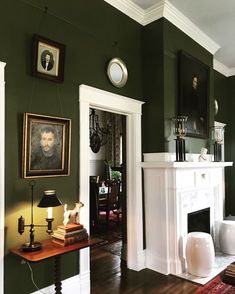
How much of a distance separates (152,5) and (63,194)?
9.00ft

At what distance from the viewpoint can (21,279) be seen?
7.47 ft

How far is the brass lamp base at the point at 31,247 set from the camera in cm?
213

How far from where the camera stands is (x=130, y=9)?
3.46 m

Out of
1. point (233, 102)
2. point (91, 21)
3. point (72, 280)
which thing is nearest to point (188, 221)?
point (72, 280)

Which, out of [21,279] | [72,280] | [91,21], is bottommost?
[72,280]

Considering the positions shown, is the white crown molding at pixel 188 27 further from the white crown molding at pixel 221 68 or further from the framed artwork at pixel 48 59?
the framed artwork at pixel 48 59

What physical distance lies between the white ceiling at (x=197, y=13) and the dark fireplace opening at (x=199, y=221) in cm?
277

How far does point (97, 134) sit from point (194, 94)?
420cm

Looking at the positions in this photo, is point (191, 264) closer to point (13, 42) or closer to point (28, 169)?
point (28, 169)

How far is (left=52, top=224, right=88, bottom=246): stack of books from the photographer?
2.25m

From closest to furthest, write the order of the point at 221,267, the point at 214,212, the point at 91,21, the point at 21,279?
the point at 21,279
the point at 91,21
the point at 221,267
the point at 214,212

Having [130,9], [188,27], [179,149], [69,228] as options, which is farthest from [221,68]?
[69,228]

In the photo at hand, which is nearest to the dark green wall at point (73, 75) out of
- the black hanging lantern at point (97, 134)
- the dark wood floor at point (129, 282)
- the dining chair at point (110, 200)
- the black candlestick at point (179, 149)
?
the black candlestick at point (179, 149)

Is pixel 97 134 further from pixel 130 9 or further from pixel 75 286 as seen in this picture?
pixel 75 286
